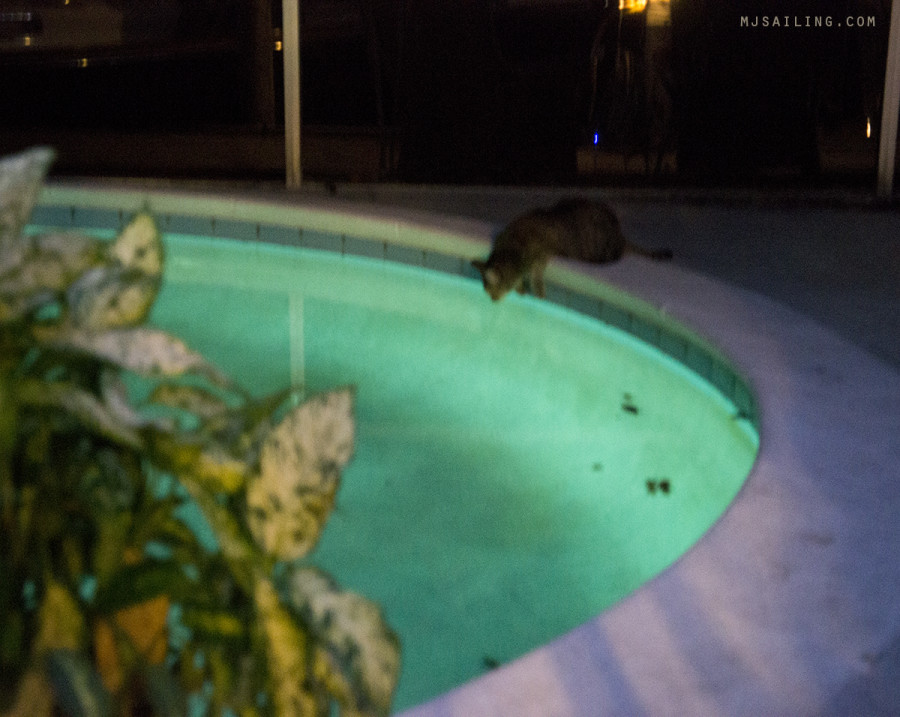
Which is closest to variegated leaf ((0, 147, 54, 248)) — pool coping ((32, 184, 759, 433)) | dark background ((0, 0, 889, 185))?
Answer: pool coping ((32, 184, 759, 433))

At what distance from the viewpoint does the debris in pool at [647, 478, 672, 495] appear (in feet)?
7.25

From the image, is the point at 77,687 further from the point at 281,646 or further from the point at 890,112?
the point at 890,112

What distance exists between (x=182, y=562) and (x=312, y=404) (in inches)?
5.2

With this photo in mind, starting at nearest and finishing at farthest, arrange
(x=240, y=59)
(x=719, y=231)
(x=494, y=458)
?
(x=494, y=458) < (x=719, y=231) < (x=240, y=59)

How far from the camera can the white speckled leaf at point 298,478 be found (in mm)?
645

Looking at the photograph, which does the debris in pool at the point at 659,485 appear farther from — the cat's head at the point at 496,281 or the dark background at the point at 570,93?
the dark background at the point at 570,93

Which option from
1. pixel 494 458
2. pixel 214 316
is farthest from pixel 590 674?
pixel 214 316

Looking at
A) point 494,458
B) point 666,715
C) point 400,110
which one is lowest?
point 494,458

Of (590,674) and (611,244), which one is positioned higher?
(611,244)

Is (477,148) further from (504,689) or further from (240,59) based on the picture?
(504,689)

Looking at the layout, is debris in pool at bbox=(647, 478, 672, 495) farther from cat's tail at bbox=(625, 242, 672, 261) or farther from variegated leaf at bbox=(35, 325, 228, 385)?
variegated leaf at bbox=(35, 325, 228, 385)

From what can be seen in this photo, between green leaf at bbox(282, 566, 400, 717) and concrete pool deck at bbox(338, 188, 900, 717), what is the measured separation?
14.0 inches

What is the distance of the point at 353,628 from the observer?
2.06 feet

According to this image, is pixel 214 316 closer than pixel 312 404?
No
